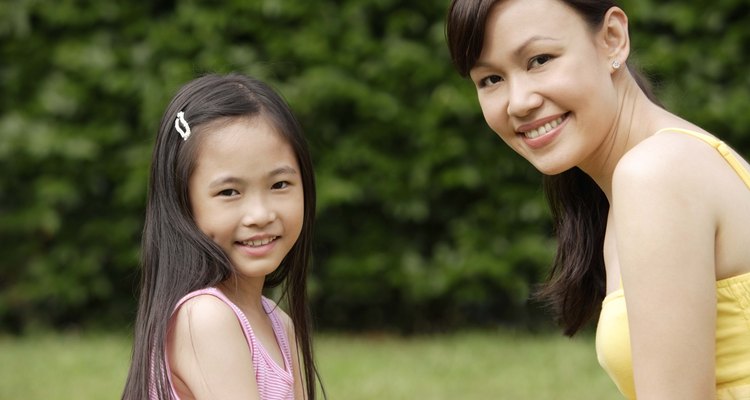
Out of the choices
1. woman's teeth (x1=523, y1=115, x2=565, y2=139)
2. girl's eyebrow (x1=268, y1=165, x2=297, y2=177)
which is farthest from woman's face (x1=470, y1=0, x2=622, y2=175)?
girl's eyebrow (x1=268, y1=165, x2=297, y2=177)

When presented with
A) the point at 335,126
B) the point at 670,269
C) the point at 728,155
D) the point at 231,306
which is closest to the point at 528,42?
the point at 728,155

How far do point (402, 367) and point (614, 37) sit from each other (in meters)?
3.57

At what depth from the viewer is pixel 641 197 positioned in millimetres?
2223

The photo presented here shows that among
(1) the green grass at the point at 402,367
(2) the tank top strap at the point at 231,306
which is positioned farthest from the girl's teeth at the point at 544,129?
(1) the green grass at the point at 402,367

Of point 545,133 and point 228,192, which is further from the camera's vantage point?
point 228,192

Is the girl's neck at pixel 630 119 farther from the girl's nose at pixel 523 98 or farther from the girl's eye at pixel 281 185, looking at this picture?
the girl's eye at pixel 281 185

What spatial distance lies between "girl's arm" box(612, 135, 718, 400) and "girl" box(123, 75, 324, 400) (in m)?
0.89

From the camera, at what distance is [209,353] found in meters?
2.55

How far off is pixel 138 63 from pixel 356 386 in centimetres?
245

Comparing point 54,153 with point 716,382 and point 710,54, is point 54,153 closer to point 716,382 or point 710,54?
point 710,54

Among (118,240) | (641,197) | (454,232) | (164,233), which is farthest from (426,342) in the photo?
(641,197)

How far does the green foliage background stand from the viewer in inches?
248

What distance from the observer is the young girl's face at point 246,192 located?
267 cm

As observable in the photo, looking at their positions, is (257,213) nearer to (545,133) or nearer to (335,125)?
(545,133)
